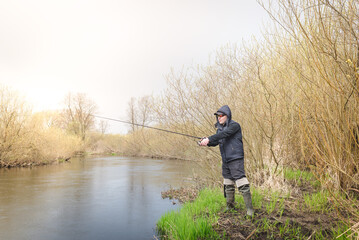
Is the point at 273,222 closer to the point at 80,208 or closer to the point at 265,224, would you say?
the point at 265,224

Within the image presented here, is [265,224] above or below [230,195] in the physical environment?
below

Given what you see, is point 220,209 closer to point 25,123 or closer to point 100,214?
point 100,214

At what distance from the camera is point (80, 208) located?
8086 mm

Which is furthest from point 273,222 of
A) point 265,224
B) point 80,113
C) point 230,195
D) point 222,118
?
point 80,113

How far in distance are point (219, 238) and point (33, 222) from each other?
5248mm

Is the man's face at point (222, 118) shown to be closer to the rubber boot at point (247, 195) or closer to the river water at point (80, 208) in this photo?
the rubber boot at point (247, 195)

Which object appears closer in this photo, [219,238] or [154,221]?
[219,238]

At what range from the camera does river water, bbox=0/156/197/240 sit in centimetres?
614

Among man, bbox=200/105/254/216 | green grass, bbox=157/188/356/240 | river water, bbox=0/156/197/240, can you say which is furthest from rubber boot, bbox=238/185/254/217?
river water, bbox=0/156/197/240

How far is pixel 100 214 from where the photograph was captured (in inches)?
296

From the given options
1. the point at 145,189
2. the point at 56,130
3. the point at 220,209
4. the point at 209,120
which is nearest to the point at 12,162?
the point at 56,130

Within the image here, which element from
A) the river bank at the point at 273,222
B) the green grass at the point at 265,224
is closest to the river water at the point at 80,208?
the green grass at the point at 265,224

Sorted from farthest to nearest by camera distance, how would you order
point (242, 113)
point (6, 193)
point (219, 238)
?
point (6, 193)
point (242, 113)
point (219, 238)

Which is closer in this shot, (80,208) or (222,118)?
(222,118)
